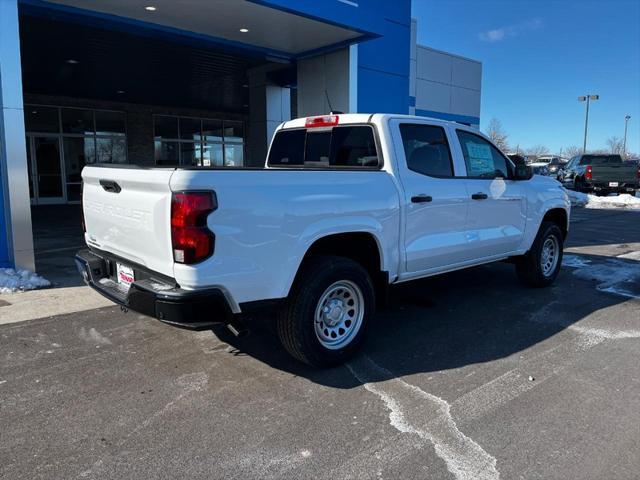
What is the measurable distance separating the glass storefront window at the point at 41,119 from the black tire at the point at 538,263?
17.9 m

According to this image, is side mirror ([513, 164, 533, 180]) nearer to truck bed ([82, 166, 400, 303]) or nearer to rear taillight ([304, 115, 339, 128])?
rear taillight ([304, 115, 339, 128])

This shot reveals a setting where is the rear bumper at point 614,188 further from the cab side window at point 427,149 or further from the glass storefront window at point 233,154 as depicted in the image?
the cab side window at point 427,149

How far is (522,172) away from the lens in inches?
238

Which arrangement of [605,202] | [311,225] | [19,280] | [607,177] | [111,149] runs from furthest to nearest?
[607,177], [605,202], [111,149], [19,280], [311,225]

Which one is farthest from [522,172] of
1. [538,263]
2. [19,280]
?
[19,280]

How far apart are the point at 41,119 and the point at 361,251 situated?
1812 cm

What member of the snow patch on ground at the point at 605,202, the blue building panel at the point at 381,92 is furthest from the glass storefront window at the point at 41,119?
the snow patch on ground at the point at 605,202

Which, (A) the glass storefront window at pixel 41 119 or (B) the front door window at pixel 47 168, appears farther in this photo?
(B) the front door window at pixel 47 168

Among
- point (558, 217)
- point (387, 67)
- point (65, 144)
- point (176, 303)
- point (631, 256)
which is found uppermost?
point (387, 67)

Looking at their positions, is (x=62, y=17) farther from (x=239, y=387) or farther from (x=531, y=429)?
(x=531, y=429)

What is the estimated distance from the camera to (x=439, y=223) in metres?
4.91

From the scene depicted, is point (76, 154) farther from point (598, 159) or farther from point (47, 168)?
point (598, 159)

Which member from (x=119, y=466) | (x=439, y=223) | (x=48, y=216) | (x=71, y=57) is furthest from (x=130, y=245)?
(x=48, y=216)

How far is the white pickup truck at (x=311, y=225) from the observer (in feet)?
10.6
